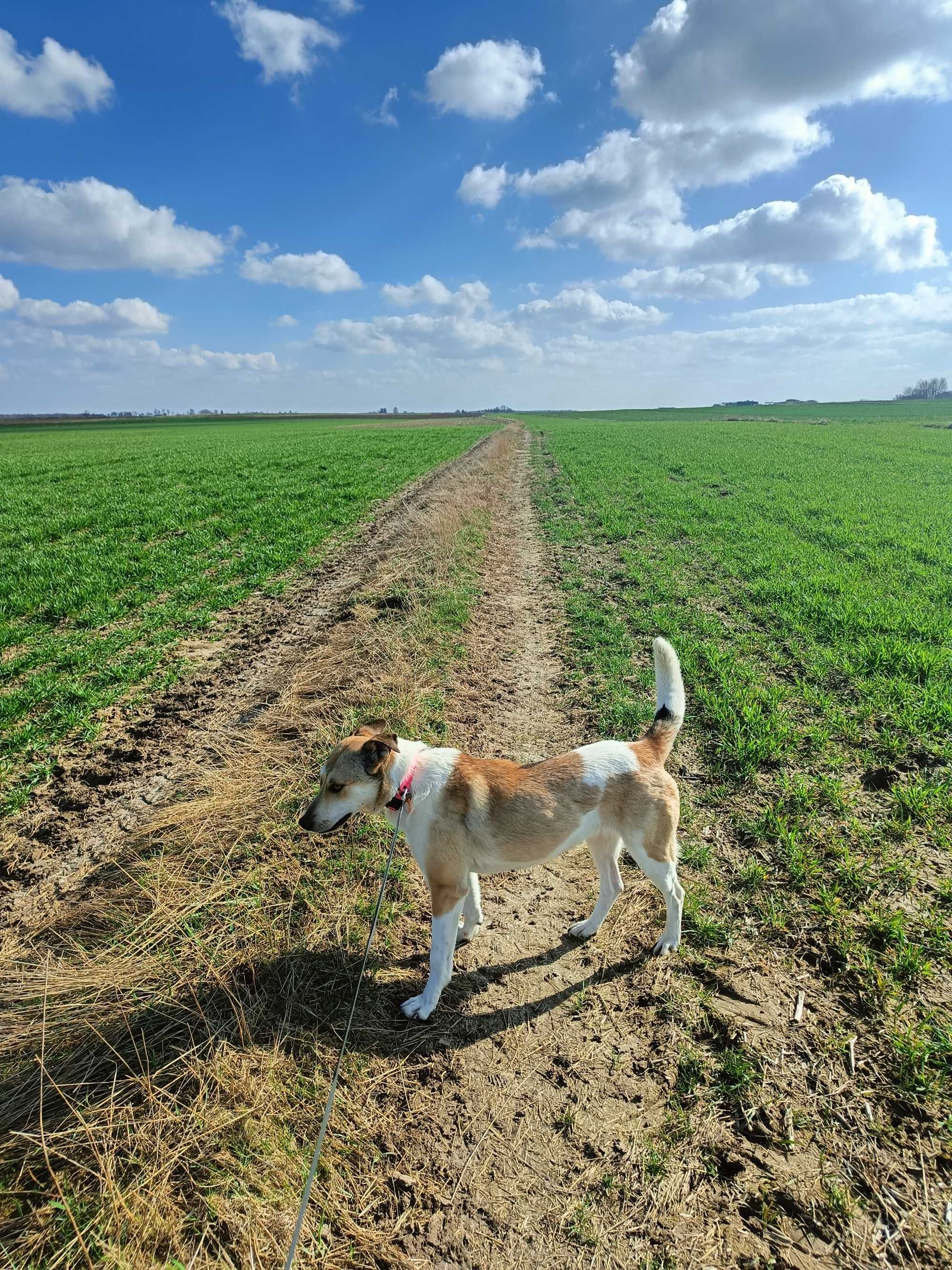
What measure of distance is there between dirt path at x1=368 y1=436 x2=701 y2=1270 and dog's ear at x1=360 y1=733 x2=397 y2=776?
1.78 meters

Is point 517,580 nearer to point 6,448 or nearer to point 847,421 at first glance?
point 6,448

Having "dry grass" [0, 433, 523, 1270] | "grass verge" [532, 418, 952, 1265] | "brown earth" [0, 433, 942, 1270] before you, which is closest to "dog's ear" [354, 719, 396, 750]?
"dry grass" [0, 433, 523, 1270]

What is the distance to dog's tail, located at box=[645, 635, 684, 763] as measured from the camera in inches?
165

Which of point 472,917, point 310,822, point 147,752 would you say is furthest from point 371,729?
point 147,752

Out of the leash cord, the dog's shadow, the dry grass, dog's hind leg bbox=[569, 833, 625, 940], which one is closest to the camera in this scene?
the leash cord

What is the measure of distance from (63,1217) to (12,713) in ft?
21.4

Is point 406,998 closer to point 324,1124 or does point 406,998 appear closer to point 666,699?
point 324,1124

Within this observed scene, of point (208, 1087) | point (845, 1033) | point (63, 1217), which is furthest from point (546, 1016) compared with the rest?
point (63, 1217)

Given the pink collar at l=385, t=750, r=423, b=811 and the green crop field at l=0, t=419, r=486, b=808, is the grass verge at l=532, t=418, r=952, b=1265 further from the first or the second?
the green crop field at l=0, t=419, r=486, b=808

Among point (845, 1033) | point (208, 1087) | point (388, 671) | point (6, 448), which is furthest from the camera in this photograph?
point (6, 448)

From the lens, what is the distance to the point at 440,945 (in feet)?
12.5

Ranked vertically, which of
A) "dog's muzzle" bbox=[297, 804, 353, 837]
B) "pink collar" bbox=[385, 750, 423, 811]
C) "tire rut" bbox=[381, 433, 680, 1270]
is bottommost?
"tire rut" bbox=[381, 433, 680, 1270]

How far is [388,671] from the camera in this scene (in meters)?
7.72

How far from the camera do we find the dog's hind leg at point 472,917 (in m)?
4.39
